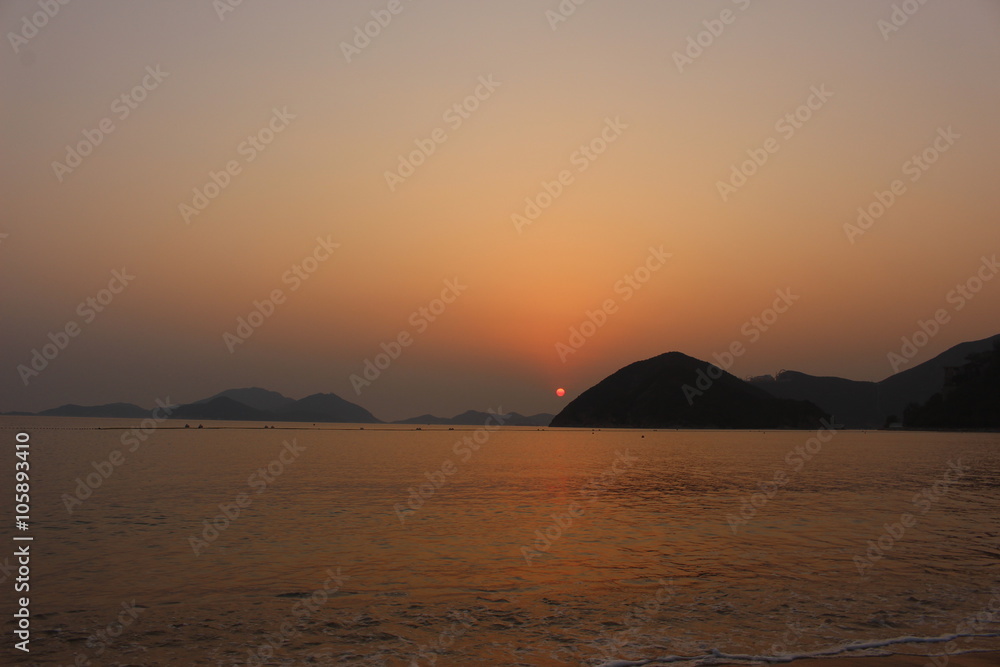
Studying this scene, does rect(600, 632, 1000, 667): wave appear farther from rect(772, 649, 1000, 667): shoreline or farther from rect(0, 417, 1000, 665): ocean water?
rect(772, 649, 1000, 667): shoreline

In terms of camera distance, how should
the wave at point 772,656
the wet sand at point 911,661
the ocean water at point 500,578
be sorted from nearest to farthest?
the wet sand at point 911,661 < the wave at point 772,656 < the ocean water at point 500,578

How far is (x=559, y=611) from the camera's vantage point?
18.6m

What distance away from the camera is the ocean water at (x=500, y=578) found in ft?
51.8

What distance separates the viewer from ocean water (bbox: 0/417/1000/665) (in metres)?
15.8

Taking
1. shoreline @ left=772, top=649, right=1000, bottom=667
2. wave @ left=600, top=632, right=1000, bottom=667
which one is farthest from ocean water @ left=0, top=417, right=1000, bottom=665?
shoreline @ left=772, top=649, right=1000, bottom=667

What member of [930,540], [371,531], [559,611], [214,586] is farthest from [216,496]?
[930,540]

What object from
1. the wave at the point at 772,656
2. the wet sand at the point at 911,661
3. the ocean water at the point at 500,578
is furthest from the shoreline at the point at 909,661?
the ocean water at the point at 500,578

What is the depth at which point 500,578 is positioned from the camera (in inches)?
886

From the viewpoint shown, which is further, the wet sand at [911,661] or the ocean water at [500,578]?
the ocean water at [500,578]

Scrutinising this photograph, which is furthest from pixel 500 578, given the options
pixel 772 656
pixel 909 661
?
pixel 909 661

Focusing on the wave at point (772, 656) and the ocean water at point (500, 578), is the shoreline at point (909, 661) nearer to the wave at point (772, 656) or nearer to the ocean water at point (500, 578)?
the wave at point (772, 656)

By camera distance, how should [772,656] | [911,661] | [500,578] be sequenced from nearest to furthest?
[911,661]
[772,656]
[500,578]

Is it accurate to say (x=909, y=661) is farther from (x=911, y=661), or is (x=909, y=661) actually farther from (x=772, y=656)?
(x=772, y=656)

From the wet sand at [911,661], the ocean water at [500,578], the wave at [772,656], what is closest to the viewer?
the wet sand at [911,661]
